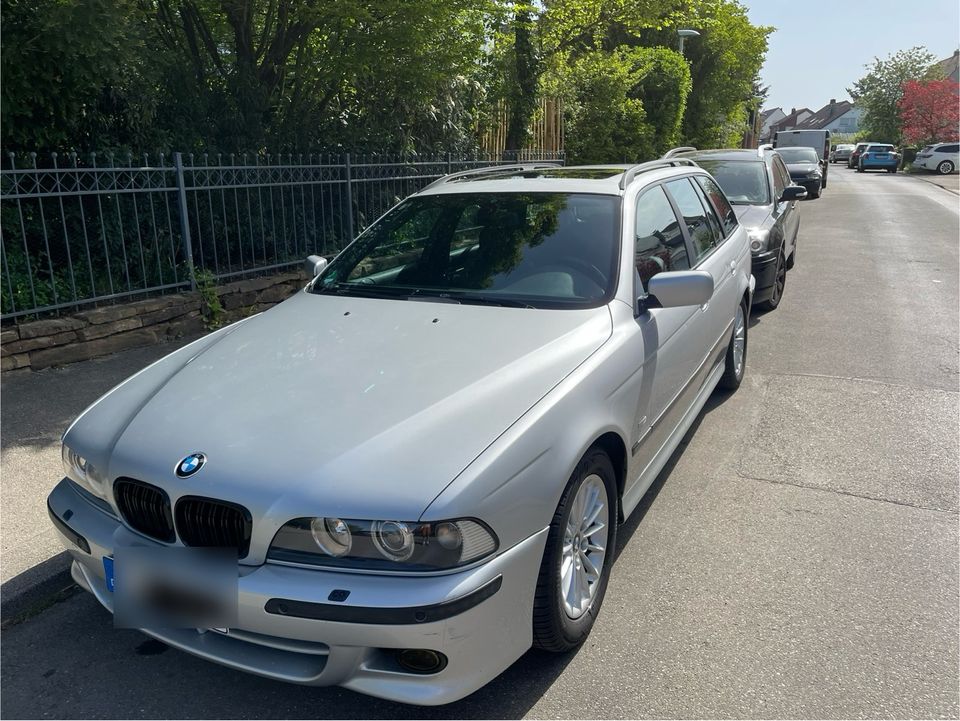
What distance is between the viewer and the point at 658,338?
3.67 m

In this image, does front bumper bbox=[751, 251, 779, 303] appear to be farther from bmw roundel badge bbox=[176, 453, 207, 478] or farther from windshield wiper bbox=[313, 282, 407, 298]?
bmw roundel badge bbox=[176, 453, 207, 478]

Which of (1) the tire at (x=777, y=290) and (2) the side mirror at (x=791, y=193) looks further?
(2) the side mirror at (x=791, y=193)

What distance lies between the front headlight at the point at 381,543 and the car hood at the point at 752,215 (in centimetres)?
654

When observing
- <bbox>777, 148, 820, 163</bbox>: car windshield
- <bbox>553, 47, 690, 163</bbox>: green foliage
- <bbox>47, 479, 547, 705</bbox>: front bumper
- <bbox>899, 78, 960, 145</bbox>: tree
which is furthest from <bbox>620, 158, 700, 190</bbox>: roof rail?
<bbox>899, 78, 960, 145</bbox>: tree

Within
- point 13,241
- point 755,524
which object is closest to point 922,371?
point 755,524

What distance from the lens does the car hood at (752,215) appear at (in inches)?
320

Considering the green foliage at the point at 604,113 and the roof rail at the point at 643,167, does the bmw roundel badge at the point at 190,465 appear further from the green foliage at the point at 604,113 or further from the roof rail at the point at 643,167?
the green foliage at the point at 604,113

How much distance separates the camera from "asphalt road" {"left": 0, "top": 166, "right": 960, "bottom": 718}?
2.69 m

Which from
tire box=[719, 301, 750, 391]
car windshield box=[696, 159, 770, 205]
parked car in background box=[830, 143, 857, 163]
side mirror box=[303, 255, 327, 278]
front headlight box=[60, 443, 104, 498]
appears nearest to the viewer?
front headlight box=[60, 443, 104, 498]

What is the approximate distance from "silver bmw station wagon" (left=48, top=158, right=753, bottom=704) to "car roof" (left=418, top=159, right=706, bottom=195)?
237mm

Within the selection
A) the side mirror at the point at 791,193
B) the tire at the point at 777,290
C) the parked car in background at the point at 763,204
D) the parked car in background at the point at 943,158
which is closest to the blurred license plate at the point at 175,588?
the parked car in background at the point at 763,204

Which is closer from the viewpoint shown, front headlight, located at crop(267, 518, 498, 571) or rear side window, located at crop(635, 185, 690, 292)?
front headlight, located at crop(267, 518, 498, 571)

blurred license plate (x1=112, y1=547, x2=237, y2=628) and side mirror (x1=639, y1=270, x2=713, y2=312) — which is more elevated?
side mirror (x1=639, y1=270, x2=713, y2=312)

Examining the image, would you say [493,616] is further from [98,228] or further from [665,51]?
[665,51]
